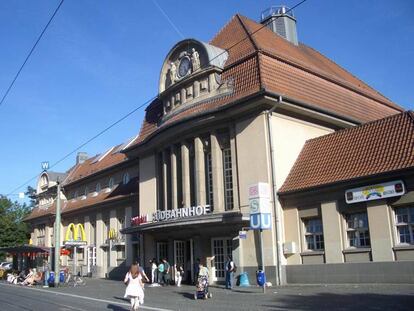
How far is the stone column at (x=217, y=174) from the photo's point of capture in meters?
25.0

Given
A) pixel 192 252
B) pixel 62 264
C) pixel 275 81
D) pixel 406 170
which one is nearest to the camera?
pixel 406 170

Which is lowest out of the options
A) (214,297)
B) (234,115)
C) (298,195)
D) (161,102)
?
(214,297)

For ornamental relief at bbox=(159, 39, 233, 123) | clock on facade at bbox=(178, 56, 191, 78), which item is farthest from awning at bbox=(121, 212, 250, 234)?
clock on facade at bbox=(178, 56, 191, 78)

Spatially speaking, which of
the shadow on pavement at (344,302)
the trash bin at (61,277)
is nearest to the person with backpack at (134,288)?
the shadow on pavement at (344,302)

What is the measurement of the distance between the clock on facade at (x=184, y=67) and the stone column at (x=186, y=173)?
14.2ft

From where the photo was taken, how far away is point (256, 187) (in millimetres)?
20750

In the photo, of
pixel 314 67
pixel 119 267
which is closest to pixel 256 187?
pixel 314 67

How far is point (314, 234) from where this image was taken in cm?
2239

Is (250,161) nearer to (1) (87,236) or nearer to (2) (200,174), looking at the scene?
(2) (200,174)

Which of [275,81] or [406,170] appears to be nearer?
[406,170]

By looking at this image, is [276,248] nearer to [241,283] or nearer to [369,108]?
[241,283]

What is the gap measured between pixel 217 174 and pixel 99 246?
18558 millimetres

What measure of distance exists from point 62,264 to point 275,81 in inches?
1269

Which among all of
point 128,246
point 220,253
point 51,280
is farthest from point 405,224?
point 128,246
